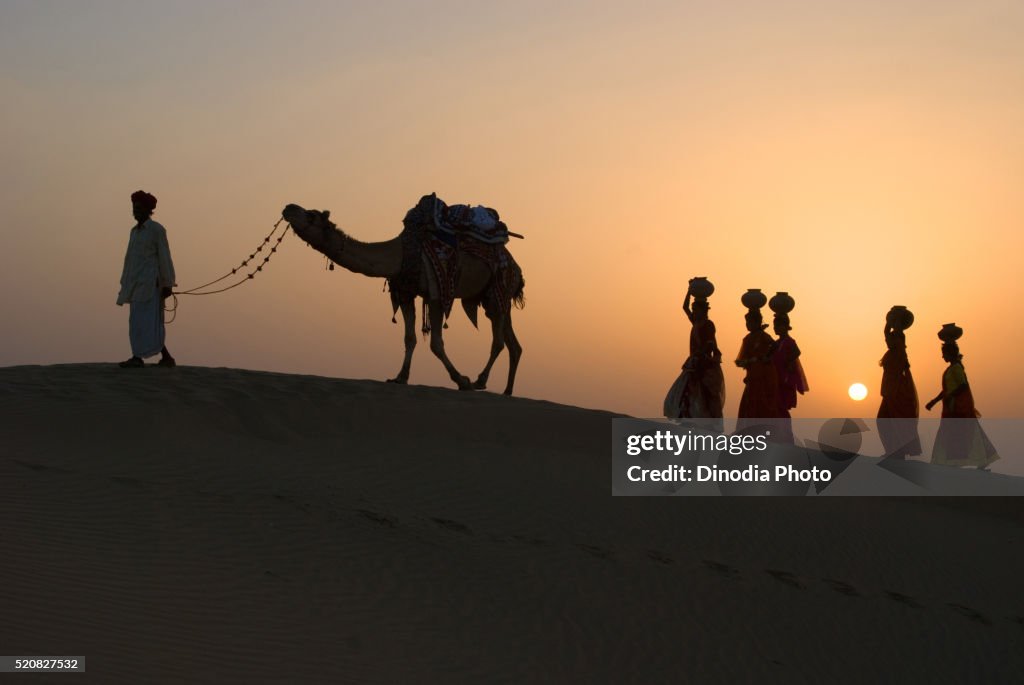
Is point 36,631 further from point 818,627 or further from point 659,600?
point 818,627

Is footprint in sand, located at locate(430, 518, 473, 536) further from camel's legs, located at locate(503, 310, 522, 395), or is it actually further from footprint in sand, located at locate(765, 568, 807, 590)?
camel's legs, located at locate(503, 310, 522, 395)

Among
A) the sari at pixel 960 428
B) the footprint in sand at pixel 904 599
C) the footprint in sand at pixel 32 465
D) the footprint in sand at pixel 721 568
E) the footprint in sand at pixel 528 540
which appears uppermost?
the sari at pixel 960 428

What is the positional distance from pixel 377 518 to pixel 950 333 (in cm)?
884

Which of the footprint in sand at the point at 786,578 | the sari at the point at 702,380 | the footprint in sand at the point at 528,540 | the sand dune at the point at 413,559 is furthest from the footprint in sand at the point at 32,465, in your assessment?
the sari at the point at 702,380

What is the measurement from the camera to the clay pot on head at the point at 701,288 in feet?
49.5

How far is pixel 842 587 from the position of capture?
41.3 feet

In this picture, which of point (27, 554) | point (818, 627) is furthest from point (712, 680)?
point (27, 554)

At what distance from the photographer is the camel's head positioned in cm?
1773

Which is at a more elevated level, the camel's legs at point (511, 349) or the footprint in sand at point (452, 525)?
the camel's legs at point (511, 349)

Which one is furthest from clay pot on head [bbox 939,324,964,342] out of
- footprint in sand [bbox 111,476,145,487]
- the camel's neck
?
footprint in sand [bbox 111,476,145,487]

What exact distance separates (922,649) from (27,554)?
7056mm

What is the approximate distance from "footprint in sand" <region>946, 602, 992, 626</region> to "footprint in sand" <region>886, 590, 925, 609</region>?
1.19 ft

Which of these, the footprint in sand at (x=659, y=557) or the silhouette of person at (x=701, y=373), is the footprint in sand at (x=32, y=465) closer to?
the footprint in sand at (x=659, y=557)

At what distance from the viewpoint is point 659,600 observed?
1124 cm
